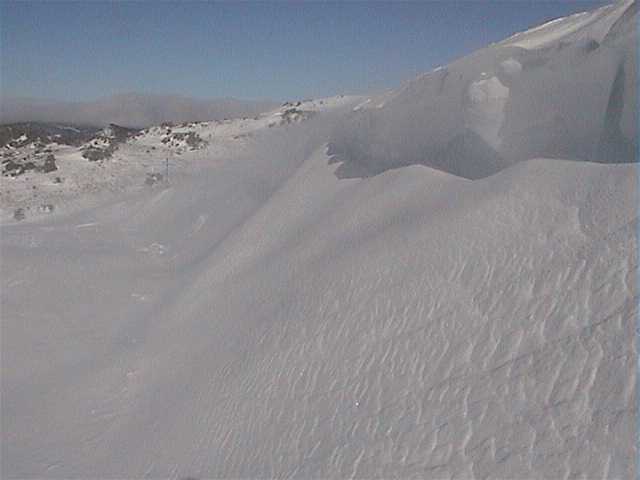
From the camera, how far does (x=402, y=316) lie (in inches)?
157

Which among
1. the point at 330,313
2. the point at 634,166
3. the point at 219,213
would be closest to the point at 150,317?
the point at 330,313

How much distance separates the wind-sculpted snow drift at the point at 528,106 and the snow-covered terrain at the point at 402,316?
0.03 m

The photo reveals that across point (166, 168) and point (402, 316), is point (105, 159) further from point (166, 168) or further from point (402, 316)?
point (402, 316)

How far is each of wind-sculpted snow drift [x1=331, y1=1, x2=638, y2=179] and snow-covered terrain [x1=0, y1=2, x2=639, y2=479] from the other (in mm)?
26

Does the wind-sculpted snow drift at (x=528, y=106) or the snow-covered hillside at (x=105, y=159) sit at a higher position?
the wind-sculpted snow drift at (x=528, y=106)

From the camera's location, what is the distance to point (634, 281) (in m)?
2.90

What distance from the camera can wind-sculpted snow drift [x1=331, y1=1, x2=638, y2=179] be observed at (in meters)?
4.32

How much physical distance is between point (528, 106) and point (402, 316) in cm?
266

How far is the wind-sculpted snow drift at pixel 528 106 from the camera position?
4.32 metres

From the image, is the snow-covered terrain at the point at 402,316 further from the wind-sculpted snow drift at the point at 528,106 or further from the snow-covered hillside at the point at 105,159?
the snow-covered hillside at the point at 105,159

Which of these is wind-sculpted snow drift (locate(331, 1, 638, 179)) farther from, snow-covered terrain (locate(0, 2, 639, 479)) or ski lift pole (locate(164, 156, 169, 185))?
ski lift pole (locate(164, 156, 169, 185))

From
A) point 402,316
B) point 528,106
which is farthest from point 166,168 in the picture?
point 402,316

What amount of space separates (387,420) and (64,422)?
3.71m

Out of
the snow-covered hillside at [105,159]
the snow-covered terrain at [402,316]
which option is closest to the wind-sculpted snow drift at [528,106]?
the snow-covered terrain at [402,316]
